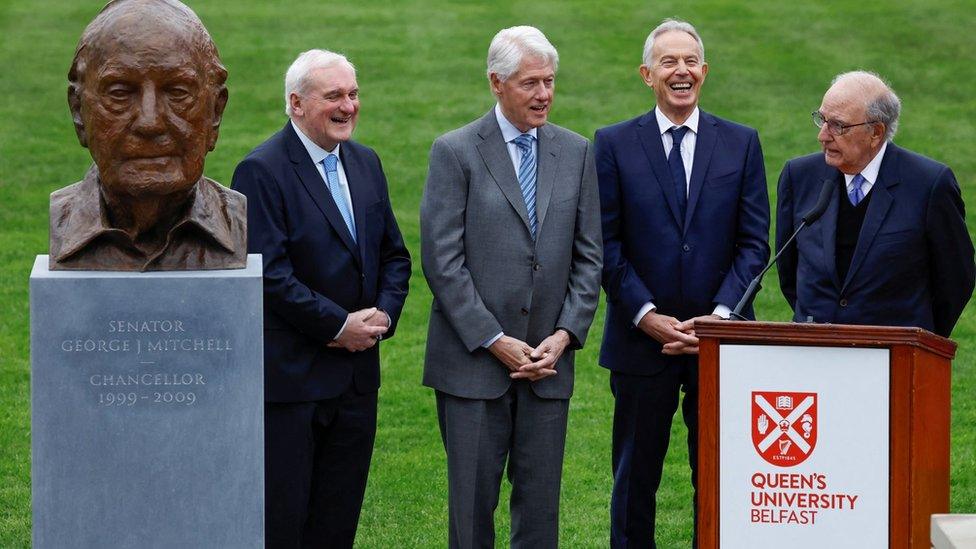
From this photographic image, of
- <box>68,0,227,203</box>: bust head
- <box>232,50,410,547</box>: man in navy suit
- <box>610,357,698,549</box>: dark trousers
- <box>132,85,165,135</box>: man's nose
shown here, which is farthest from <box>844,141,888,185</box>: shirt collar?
<box>132,85,165,135</box>: man's nose

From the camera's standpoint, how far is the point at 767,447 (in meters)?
5.66

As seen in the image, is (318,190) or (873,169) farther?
(873,169)

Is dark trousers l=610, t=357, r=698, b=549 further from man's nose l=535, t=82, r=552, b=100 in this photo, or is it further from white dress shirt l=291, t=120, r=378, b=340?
man's nose l=535, t=82, r=552, b=100

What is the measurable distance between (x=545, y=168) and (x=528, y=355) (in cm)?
78

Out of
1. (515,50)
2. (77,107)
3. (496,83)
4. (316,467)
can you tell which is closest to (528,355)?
(316,467)

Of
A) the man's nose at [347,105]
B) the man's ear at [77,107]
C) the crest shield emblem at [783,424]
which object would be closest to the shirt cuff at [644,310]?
the crest shield emblem at [783,424]

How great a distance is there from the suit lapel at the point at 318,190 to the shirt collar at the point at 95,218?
59 cm

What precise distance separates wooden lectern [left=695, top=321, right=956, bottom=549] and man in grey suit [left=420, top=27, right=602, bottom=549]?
3.15 ft

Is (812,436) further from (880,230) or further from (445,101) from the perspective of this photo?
(445,101)

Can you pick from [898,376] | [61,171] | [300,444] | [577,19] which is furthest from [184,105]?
[577,19]

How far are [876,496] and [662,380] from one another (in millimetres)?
1381

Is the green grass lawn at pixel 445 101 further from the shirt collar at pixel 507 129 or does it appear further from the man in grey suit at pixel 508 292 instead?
the shirt collar at pixel 507 129

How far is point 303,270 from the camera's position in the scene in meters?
6.38

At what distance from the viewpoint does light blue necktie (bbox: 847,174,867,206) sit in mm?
→ 6641
